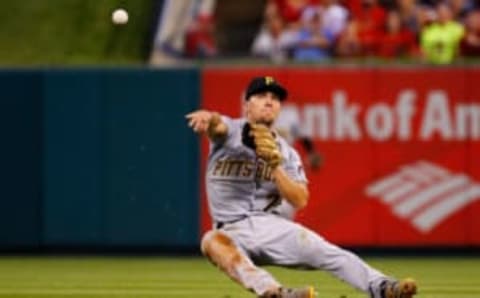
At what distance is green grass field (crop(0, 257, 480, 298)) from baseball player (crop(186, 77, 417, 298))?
77.9 inches

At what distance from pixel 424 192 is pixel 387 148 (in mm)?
652

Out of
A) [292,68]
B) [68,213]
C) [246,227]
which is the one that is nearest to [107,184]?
[68,213]

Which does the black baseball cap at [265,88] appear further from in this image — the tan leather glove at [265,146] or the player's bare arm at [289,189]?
the player's bare arm at [289,189]

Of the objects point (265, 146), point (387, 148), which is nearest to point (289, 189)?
point (265, 146)

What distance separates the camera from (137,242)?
17609 mm

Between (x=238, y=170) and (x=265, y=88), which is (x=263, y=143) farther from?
(x=238, y=170)

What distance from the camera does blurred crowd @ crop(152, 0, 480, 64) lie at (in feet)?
60.5

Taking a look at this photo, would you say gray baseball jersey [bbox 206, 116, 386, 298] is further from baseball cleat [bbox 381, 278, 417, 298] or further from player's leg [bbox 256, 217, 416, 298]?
baseball cleat [bbox 381, 278, 417, 298]

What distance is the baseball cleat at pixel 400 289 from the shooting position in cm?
929

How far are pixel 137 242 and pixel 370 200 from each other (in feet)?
8.69

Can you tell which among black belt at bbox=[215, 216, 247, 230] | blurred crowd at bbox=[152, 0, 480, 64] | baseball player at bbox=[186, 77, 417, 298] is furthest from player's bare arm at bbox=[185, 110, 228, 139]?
blurred crowd at bbox=[152, 0, 480, 64]

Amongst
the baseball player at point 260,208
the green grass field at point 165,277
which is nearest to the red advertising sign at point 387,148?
the green grass field at point 165,277

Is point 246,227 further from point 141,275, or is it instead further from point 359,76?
point 359,76

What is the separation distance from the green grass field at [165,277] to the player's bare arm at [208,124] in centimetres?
252
